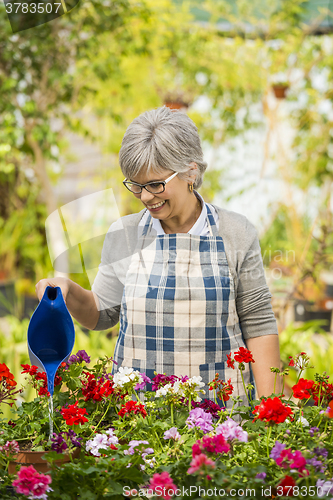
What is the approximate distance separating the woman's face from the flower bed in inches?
16.3

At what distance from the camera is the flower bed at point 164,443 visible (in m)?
0.60

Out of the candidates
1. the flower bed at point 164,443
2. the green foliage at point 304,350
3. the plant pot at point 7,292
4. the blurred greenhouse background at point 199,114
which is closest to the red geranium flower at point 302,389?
the flower bed at point 164,443

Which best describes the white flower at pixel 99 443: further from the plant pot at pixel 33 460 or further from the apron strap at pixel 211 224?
the apron strap at pixel 211 224

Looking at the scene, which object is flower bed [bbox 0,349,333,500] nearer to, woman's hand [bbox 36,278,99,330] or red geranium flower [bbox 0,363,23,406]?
red geranium flower [bbox 0,363,23,406]

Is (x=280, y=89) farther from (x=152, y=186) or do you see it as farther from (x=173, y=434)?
(x=173, y=434)

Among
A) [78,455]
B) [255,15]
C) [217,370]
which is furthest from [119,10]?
[78,455]

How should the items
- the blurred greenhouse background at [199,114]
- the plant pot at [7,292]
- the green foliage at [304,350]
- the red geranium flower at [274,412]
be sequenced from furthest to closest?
the plant pot at [7,292], the blurred greenhouse background at [199,114], the green foliage at [304,350], the red geranium flower at [274,412]

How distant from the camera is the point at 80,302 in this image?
124 centimetres

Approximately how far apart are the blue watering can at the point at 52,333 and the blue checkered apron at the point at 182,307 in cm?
40

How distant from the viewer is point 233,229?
1276 millimetres

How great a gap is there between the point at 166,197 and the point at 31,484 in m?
0.73

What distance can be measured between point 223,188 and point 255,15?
1609mm

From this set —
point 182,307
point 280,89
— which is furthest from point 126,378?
point 280,89

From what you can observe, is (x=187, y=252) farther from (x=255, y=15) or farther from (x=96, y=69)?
(x=255, y=15)
